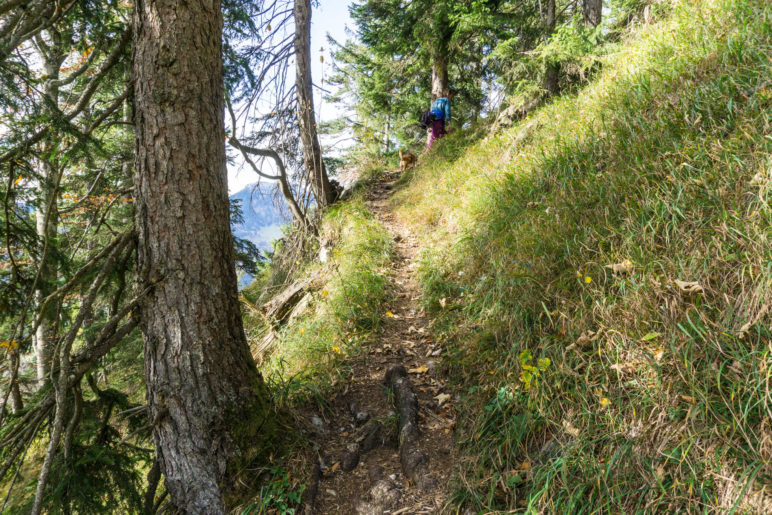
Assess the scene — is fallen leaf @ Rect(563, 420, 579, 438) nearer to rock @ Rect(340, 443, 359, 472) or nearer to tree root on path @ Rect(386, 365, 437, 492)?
tree root on path @ Rect(386, 365, 437, 492)

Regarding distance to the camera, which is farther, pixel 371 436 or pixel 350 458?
pixel 371 436

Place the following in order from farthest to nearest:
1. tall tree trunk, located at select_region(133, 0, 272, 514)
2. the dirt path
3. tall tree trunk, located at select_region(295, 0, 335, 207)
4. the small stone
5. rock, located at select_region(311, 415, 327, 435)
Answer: tall tree trunk, located at select_region(295, 0, 335, 207) → the small stone → rock, located at select_region(311, 415, 327, 435) → the dirt path → tall tree trunk, located at select_region(133, 0, 272, 514)

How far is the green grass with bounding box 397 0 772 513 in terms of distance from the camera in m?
1.69

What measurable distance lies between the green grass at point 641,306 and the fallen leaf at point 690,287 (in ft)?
0.11

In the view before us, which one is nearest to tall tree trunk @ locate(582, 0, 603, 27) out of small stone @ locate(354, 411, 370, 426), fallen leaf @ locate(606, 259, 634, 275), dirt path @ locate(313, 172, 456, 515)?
fallen leaf @ locate(606, 259, 634, 275)

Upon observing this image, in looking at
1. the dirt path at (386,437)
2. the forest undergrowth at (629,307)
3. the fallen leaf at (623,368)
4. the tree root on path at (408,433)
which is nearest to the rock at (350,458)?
the dirt path at (386,437)

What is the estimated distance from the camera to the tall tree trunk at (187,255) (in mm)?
2105

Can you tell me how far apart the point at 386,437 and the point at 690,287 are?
7.40 ft

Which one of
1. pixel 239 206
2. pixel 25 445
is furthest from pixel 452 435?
pixel 239 206

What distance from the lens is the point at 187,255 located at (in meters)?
2.19

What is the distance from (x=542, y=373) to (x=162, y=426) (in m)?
2.44

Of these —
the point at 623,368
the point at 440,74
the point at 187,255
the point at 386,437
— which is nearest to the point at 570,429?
the point at 623,368

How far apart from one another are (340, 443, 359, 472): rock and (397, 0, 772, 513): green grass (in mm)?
838

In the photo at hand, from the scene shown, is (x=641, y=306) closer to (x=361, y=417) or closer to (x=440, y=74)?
(x=361, y=417)
